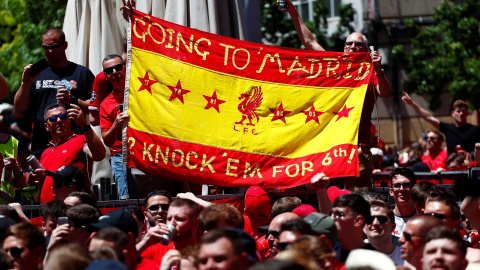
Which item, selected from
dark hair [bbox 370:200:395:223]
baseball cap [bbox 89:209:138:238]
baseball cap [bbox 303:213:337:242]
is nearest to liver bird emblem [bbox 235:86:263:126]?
dark hair [bbox 370:200:395:223]

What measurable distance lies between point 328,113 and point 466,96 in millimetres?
13793

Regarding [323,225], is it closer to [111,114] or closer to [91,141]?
[91,141]

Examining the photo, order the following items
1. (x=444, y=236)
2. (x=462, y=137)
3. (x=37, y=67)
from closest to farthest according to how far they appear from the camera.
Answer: (x=444, y=236) < (x=37, y=67) < (x=462, y=137)

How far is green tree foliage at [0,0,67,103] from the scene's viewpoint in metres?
23.3

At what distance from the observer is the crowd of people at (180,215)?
6.02 metres

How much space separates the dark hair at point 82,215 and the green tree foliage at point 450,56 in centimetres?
1597

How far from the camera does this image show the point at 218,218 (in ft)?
24.2

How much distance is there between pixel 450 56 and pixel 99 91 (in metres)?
14.9

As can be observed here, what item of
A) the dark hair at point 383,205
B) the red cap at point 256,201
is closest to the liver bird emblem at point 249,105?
the red cap at point 256,201

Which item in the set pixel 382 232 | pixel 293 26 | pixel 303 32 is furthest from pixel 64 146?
pixel 293 26

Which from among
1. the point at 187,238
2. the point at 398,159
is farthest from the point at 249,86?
the point at 398,159

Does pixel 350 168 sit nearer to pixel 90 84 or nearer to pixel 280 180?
pixel 280 180

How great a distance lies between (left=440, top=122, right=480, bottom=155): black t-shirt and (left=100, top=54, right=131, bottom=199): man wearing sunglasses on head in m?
4.70

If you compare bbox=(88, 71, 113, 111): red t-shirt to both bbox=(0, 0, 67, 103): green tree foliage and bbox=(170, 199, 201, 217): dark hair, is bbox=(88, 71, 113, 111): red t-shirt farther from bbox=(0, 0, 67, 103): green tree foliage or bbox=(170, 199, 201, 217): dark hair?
bbox=(0, 0, 67, 103): green tree foliage
